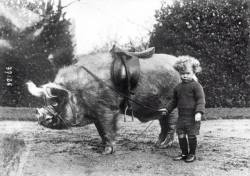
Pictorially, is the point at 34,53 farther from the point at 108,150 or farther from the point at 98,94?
the point at 108,150

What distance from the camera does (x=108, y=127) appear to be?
6.70 m

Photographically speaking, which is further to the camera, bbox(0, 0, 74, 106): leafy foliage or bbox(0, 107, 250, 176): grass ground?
bbox(0, 0, 74, 106): leafy foliage

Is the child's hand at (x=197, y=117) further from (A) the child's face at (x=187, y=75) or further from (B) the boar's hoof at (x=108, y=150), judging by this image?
(B) the boar's hoof at (x=108, y=150)

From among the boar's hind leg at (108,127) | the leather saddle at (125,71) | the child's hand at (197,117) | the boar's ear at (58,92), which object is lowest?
the boar's hind leg at (108,127)

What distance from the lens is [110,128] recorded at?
671cm

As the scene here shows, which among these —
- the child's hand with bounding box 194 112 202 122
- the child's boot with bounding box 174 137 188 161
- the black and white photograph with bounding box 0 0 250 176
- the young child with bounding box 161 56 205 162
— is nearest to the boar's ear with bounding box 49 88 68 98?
the black and white photograph with bounding box 0 0 250 176

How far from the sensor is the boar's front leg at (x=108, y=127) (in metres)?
6.65

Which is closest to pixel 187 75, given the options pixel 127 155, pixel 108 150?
pixel 127 155

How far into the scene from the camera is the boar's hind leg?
21.8ft

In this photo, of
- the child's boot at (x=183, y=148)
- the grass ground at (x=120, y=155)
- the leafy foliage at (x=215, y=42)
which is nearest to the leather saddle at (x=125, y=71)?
the grass ground at (x=120, y=155)

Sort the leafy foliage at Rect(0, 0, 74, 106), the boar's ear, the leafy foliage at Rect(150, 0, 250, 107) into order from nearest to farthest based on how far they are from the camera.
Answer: the boar's ear → the leafy foliage at Rect(150, 0, 250, 107) → the leafy foliage at Rect(0, 0, 74, 106)

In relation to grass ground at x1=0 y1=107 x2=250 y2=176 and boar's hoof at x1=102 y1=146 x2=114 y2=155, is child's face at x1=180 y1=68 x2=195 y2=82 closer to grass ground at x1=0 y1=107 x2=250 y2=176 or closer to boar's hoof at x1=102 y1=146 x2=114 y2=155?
grass ground at x1=0 y1=107 x2=250 y2=176

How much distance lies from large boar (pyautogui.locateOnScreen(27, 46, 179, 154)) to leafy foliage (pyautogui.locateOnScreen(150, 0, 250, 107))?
916 centimetres

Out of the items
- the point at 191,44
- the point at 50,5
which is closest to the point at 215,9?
the point at 191,44
